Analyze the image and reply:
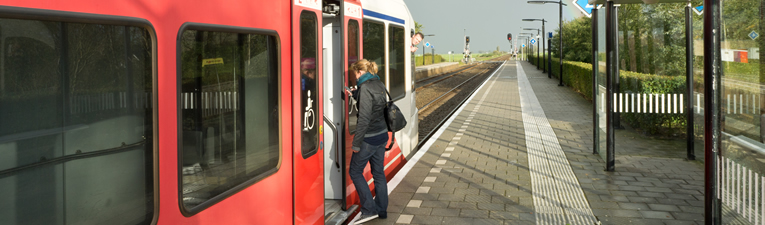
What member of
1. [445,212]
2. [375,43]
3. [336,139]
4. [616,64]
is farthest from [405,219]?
[616,64]

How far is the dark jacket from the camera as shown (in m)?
5.37

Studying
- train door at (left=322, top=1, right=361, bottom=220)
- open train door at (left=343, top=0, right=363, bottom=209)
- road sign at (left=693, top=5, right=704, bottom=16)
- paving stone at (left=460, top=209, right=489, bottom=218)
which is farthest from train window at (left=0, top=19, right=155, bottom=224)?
road sign at (left=693, top=5, right=704, bottom=16)

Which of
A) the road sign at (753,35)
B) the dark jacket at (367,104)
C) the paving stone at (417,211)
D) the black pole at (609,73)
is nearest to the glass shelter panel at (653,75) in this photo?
the black pole at (609,73)

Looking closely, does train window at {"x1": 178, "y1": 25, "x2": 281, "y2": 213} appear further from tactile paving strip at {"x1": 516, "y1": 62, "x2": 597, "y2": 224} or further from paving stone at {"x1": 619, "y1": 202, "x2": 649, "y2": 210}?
paving stone at {"x1": 619, "y1": 202, "x2": 649, "y2": 210}

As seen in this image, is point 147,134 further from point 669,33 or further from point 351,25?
point 669,33

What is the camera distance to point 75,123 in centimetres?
230

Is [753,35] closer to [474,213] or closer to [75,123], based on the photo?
[474,213]

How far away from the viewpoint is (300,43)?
4.34 m

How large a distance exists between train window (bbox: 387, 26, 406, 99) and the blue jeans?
84.2 inches

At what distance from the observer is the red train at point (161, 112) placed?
212 centimetres

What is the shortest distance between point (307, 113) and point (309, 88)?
0.66ft

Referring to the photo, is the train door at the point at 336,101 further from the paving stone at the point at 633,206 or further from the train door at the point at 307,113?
the paving stone at the point at 633,206

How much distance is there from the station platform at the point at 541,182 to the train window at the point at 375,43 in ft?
4.89

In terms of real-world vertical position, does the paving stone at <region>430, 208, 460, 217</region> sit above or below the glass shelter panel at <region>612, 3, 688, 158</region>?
below
